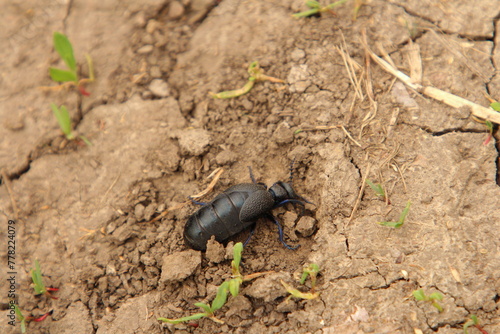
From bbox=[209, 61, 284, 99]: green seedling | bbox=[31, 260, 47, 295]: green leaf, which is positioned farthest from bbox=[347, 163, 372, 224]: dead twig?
bbox=[31, 260, 47, 295]: green leaf

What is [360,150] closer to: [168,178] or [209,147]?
[209,147]

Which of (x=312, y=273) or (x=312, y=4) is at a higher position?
(x=312, y=4)

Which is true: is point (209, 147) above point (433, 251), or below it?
above


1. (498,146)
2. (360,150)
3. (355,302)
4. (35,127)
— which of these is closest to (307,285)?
(355,302)

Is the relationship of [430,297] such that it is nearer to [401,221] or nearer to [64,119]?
[401,221]

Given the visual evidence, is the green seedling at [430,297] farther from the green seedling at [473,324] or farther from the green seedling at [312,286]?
the green seedling at [312,286]

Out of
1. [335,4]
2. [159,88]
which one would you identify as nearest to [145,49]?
[159,88]

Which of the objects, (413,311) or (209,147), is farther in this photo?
(209,147)

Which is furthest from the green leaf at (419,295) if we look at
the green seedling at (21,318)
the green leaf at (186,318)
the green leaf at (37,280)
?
the green seedling at (21,318)
